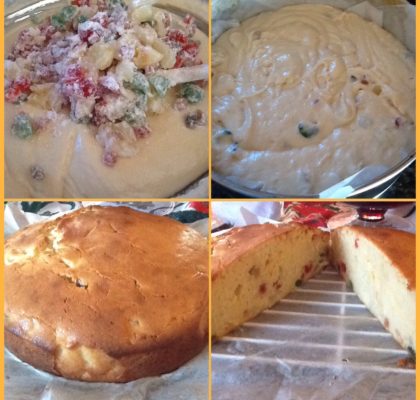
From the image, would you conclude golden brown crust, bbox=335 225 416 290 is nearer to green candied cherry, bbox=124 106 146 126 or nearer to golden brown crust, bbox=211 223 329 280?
golden brown crust, bbox=211 223 329 280

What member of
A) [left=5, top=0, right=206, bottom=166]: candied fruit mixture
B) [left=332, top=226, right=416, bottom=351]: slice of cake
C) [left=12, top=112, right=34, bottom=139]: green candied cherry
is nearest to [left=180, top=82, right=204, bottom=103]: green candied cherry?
[left=5, top=0, right=206, bottom=166]: candied fruit mixture

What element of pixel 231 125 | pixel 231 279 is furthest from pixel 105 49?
pixel 231 279

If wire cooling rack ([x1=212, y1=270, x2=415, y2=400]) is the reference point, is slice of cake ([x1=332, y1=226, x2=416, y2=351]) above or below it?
above

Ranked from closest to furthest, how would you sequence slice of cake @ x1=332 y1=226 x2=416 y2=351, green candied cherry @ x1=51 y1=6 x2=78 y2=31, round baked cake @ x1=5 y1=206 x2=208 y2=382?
round baked cake @ x1=5 y1=206 x2=208 y2=382, slice of cake @ x1=332 y1=226 x2=416 y2=351, green candied cherry @ x1=51 y1=6 x2=78 y2=31

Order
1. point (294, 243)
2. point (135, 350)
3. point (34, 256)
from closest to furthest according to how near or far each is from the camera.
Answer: point (135, 350) < point (34, 256) < point (294, 243)

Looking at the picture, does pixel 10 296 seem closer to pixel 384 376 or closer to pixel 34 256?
pixel 34 256

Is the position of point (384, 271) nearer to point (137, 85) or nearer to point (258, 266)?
point (258, 266)

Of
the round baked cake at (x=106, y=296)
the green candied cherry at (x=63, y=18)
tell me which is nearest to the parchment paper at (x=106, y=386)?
the round baked cake at (x=106, y=296)

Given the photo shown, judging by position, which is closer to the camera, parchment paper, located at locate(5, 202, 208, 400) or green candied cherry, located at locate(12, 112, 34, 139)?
parchment paper, located at locate(5, 202, 208, 400)
